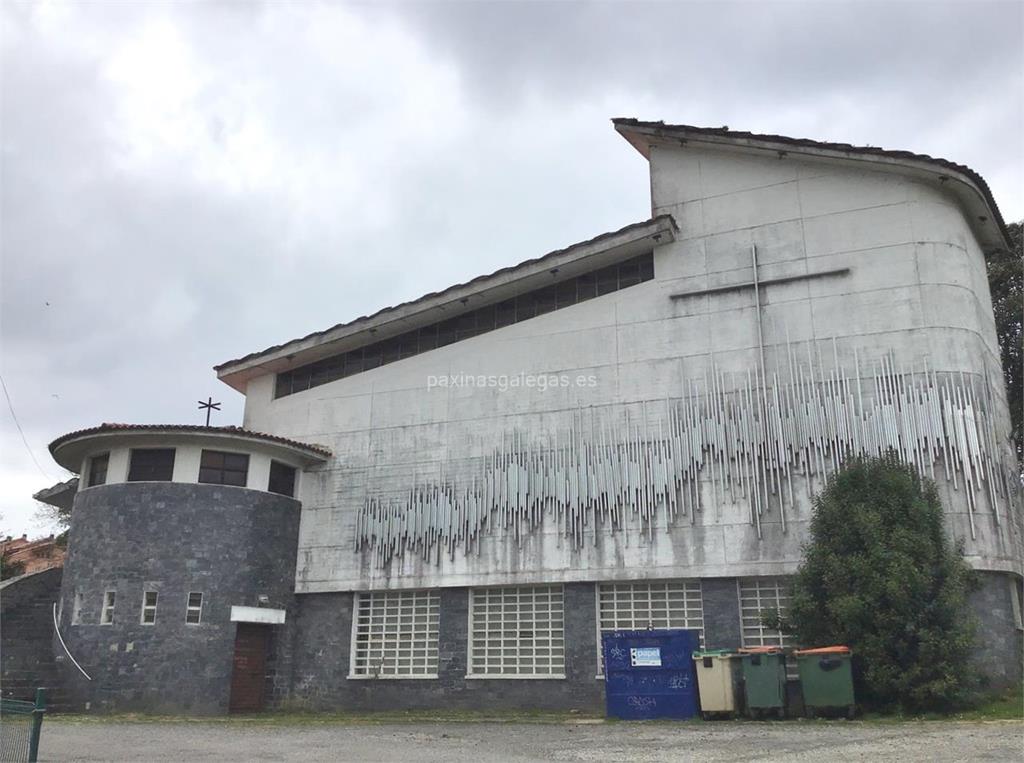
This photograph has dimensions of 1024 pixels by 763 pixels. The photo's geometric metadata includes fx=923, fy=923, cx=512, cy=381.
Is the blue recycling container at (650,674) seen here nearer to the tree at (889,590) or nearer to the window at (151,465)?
the tree at (889,590)

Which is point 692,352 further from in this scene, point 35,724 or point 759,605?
point 35,724

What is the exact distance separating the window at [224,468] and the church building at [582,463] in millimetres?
54

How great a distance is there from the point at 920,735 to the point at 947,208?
1123 centimetres

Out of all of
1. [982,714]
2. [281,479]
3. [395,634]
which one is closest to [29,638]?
[281,479]

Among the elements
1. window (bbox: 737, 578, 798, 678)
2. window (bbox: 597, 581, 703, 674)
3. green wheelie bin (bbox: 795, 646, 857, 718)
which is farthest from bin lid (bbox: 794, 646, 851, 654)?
window (bbox: 597, 581, 703, 674)

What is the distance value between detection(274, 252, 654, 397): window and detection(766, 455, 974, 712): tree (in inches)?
273

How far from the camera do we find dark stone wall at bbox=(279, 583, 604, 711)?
18859 mm

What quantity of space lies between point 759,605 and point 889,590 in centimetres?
337

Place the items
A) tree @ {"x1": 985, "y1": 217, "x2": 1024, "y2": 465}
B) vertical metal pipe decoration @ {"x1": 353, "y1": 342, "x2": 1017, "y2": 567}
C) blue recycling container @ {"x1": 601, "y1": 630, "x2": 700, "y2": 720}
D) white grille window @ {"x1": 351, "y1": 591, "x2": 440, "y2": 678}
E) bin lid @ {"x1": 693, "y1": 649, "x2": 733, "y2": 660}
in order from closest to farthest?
bin lid @ {"x1": 693, "y1": 649, "x2": 733, "y2": 660}, blue recycling container @ {"x1": 601, "y1": 630, "x2": 700, "y2": 720}, vertical metal pipe decoration @ {"x1": 353, "y1": 342, "x2": 1017, "y2": 567}, white grille window @ {"x1": 351, "y1": 591, "x2": 440, "y2": 678}, tree @ {"x1": 985, "y1": 217, "x2": 1024, "y2": 465}

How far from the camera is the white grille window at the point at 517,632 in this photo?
19.4 metres

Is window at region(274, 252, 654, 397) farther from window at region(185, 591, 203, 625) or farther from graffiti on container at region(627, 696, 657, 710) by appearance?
graffiti on container at region(627, 696, 657, 710)

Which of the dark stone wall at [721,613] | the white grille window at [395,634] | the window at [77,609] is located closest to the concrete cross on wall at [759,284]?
the dark stone wall at [721,613]

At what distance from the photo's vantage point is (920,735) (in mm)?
A: 12320

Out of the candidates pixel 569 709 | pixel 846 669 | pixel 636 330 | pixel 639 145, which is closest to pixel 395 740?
pixel 569 709
